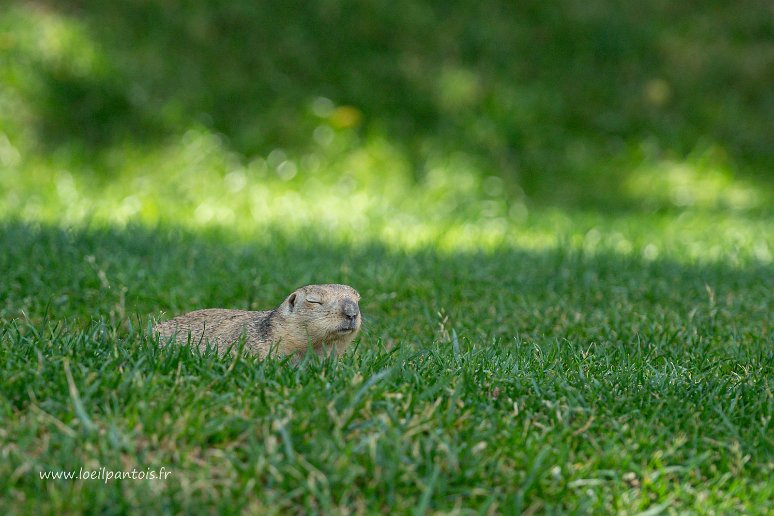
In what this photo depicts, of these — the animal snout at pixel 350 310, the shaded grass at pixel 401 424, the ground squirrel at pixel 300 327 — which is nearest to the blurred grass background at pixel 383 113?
the ground squirrel at pixel 300 327

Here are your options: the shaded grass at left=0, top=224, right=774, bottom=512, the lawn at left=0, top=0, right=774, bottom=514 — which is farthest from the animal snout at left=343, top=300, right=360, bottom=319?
the lawn at left=0, top=0, right=774, bottom=514

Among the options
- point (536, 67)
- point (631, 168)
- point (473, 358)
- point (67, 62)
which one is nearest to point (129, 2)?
point (67, 62)

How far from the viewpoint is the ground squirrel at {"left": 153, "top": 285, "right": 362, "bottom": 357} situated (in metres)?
4.14

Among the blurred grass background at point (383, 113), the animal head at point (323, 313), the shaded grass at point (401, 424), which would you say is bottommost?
the shaded grass at point (401, 424)

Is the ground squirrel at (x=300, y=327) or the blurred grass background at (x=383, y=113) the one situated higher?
the blurred grass background at (x=383, y=113)

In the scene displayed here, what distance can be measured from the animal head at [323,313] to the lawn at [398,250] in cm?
35

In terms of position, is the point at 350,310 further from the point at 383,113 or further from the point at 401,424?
the point at 383,113

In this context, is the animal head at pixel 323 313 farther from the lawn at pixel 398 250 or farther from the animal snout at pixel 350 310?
the lawn at pixel 398 250

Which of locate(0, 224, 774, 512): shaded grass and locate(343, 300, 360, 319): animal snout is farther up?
locate(343, 300, 360, 319): animal snout

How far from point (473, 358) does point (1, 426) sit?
176 centimetres

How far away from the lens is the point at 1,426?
2938 millimetres

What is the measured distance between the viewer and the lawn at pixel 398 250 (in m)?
2.91

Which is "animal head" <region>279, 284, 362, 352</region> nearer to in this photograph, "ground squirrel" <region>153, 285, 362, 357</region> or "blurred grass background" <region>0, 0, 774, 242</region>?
"ground squirrel" <region>153, 285, 362, 357</region>

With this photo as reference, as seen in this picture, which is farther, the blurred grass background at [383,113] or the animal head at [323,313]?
the blurred grass background at [383,113]
